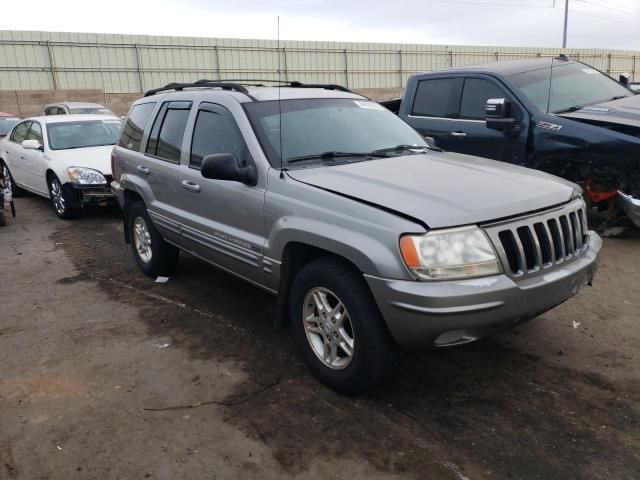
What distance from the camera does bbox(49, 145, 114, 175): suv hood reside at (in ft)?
27.4

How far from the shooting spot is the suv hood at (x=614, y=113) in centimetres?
588

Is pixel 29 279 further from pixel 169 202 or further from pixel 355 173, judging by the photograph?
pixel 355 173

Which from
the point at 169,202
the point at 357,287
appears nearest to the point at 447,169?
the point at 357,287

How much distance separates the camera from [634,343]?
3.97 m

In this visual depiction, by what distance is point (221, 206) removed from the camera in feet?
13.6

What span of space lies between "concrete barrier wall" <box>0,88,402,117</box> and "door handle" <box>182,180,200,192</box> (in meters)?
23.3

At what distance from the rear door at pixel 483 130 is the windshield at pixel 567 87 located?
0.79 feet

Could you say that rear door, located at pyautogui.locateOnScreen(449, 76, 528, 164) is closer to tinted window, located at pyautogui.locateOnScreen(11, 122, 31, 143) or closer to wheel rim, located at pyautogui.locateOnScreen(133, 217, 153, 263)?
wheel rim, located at pyautogui.locateOnScreen(133, 217, 153, 263)

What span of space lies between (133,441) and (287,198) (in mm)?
1620

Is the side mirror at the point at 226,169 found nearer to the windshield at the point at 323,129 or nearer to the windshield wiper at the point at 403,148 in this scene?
the windshield at the point at 323,129

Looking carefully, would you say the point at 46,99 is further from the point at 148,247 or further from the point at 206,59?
the point at 148,247

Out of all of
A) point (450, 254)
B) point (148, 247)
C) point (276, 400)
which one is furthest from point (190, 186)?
point (450, 254)


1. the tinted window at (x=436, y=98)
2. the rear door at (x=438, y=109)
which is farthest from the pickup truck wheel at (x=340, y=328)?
the tinted window at (x=436, y=98)

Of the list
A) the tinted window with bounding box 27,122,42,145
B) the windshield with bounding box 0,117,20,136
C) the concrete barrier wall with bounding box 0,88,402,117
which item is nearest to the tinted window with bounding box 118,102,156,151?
the tinted window with bounding box 27,122,42,145
